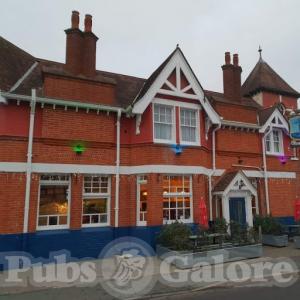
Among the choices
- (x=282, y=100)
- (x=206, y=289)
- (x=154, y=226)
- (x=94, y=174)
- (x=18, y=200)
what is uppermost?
(x=282, y=100)

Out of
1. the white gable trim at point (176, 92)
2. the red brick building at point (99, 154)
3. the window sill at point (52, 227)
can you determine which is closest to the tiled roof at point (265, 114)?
the red brick building at point (99, 154)

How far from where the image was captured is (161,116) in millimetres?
14141

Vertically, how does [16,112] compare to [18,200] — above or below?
above

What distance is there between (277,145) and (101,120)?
11.1 m

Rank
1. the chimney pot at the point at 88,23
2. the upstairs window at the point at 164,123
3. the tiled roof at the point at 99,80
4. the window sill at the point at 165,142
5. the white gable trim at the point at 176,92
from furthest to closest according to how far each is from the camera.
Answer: the chimney pot at the point at 88,23
the upstairs window at the point at 164,123
the window sill at the point at 165,142
the white gable trim at the point at 176,92
the tiled roof at the point at 99,80

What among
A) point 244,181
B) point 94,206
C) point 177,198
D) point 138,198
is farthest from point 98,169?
point 244,181

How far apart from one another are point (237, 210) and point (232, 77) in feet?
26.1

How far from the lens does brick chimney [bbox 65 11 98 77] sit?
45.3 ft

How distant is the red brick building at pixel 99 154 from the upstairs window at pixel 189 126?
49 mm

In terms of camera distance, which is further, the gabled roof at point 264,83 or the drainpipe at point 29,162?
the gabled roof at point 264,83

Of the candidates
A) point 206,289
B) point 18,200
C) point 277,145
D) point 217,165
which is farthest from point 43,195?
point 277,145

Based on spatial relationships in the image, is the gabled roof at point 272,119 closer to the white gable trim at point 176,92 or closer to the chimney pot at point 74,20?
the white gable trim at point 176,92

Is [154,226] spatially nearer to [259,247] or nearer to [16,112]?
[259,247]

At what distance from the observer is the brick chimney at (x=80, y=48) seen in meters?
13.8
